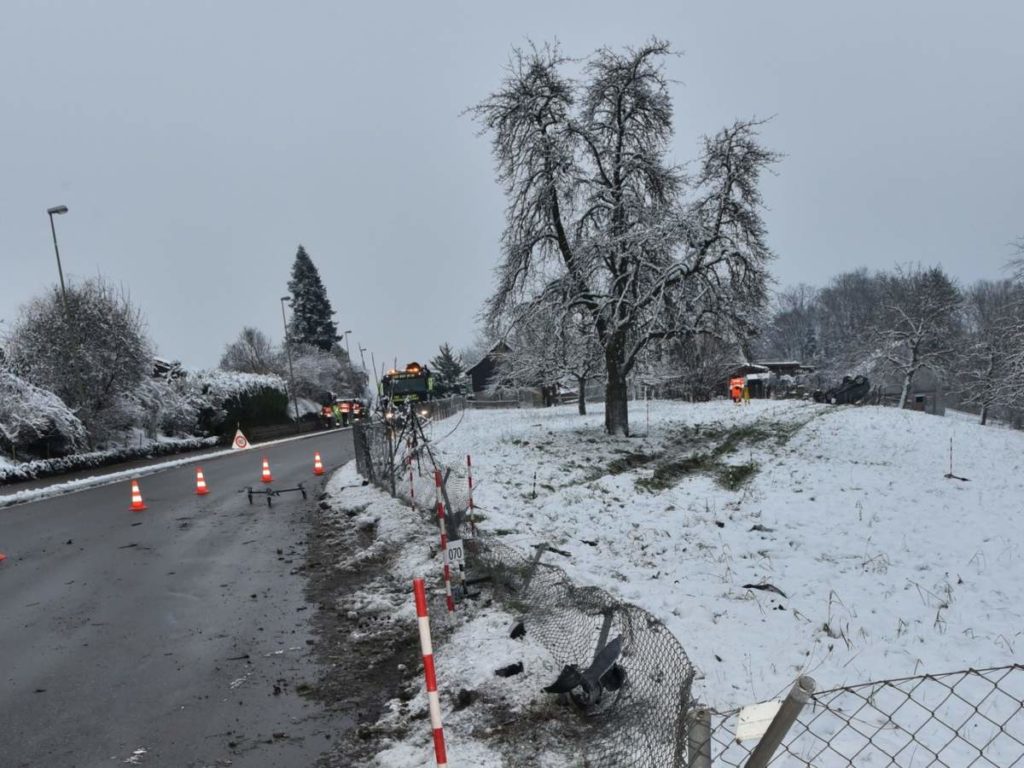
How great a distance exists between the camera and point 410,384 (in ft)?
44.4

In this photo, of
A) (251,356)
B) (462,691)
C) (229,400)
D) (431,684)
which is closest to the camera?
(431,684)

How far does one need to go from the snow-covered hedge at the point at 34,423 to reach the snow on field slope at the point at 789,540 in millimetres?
17428

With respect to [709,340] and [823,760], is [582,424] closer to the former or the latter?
→ [709,340]

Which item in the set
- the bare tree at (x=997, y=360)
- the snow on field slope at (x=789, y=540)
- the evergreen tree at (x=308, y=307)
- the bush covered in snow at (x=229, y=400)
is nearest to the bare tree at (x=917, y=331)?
the bare tree at (x=997, y=360)

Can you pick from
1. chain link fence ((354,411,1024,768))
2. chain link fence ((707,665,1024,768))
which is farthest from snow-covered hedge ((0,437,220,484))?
chain link fence ((707,665,1024,768))

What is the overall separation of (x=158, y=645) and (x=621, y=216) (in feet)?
53.1

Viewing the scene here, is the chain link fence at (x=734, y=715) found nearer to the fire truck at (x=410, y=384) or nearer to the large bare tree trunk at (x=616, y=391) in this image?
the fire truck at (x=410, y=384)

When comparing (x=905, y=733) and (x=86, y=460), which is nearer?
(x=905, y=733)

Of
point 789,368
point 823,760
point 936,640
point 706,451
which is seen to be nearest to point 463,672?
point 823,760

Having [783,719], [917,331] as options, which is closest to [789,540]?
[783,719]

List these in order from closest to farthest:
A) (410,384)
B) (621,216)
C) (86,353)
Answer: (410,384), (621,216), (86,353)

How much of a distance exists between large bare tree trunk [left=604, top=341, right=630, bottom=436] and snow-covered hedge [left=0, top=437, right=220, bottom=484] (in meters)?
20.0

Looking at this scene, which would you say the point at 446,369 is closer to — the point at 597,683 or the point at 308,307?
the point at 308,307

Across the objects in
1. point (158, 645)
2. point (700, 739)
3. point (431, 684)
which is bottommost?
point (158, 645)
